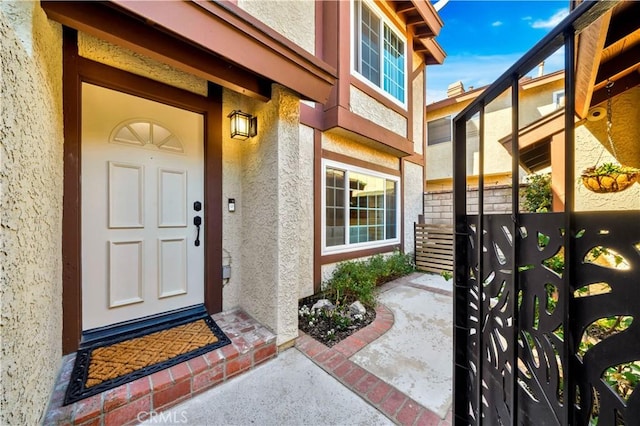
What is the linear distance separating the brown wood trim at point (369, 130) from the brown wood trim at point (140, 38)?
6.69ft

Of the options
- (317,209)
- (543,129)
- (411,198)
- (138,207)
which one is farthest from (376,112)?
(138,207)

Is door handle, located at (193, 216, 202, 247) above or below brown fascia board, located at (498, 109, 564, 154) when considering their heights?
below

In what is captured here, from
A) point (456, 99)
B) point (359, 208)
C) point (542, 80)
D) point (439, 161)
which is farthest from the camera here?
point (439, 161)

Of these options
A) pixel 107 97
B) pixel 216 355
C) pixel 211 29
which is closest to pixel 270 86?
pixel 211 29

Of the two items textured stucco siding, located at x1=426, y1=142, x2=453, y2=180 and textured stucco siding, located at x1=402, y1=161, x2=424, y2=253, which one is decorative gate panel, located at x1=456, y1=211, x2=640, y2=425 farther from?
textured stucco siding, located at x1=426, y1=142, x2=453, y2=180

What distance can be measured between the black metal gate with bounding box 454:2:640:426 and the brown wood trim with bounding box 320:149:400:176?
309 cm

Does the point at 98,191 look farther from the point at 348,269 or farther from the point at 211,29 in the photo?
the point at 348,269

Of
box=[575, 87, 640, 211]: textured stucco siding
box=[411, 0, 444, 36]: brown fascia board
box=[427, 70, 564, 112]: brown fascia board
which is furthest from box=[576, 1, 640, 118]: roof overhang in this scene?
box=[427, 70, 564, 112]: brown fascia board

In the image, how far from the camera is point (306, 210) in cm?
407

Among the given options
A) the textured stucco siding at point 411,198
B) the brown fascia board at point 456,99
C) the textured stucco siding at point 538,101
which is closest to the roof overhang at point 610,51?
the textured stucco siding at point 411,198

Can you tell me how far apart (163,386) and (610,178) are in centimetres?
488

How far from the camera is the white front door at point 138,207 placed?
2.35 m

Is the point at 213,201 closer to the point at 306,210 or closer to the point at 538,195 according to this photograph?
the point at 306,210

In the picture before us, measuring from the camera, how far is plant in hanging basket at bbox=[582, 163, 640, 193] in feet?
8.86
